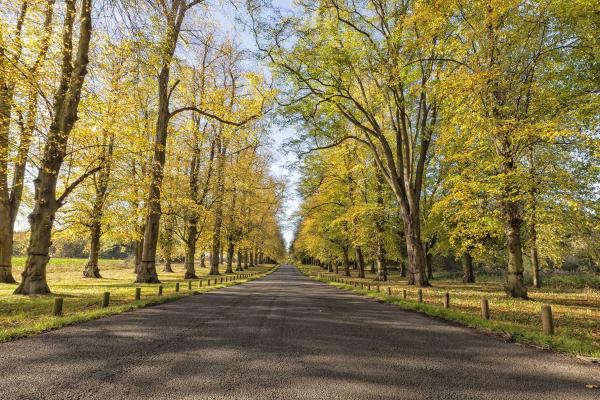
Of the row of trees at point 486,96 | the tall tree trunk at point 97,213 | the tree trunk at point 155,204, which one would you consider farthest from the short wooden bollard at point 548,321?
the tall tree trunk at point 97,213

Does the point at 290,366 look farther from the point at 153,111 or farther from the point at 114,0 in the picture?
the point at 153,111

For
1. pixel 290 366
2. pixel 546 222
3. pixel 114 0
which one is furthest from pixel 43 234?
pixel 546 222

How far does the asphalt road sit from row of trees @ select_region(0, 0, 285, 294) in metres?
8.12

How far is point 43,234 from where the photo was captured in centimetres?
1346

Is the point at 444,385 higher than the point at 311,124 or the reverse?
the reverse

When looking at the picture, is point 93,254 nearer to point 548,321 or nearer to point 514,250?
point 514,250

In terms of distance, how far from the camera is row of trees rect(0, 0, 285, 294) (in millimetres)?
12039

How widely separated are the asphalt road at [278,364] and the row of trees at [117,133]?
26.6 ft

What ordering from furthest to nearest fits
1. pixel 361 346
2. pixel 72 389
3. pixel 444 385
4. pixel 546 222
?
pixel 546 222 < pixel 361 346 < pixel 444 385 < pixel 72 389

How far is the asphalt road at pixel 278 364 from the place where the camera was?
420 cm

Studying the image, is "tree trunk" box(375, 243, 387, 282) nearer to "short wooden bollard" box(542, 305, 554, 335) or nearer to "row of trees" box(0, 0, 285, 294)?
"row of trees" box(0, 0, 285, 294)

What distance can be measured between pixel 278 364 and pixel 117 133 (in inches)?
589

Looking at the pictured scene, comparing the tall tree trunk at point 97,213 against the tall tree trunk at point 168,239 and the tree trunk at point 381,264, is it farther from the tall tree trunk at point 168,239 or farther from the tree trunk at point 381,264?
the tree trunk at point 381,264

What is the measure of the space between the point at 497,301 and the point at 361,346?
10.1 m
